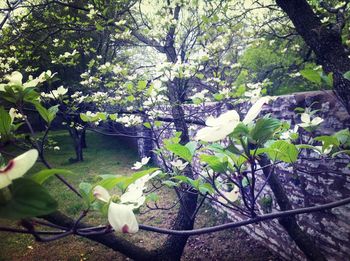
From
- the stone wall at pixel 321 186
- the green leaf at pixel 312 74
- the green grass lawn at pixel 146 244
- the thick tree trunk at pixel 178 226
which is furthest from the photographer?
the green grass lawn at pixel 146 244

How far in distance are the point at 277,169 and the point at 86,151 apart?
32.3 feet

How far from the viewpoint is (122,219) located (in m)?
0.58

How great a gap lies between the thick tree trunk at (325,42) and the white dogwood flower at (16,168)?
2003 millimetres

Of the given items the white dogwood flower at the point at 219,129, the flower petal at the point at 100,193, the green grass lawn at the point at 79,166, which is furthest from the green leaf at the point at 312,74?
the green grass lawn at the point at 79,166

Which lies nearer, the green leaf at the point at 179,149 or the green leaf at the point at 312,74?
the green leaf at the point at 179,149

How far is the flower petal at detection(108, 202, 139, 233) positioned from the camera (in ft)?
1.88

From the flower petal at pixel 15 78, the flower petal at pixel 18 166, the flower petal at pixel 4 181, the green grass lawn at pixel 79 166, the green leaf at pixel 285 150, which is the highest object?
the flower petal at pixel 15 78

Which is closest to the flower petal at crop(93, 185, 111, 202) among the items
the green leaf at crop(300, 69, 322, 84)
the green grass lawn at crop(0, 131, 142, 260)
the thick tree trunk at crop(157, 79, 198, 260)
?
the green leaf at crop(300, 69, 322, 84)

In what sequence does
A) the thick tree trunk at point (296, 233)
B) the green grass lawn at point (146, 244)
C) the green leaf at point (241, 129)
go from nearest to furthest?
the green leaf at point (241, 129) < the thick tree trunk at point (296, 233) < the green grass lawn at point (146, 244)

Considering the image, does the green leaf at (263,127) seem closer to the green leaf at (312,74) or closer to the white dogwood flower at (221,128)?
the white dogwood flower at (221,128)

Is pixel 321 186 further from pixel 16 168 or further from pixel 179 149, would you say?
pixel 16 168

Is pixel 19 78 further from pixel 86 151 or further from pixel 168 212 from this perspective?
pixel 86 151

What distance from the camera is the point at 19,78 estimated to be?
915 millimetres

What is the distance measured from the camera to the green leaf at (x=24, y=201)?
444 millimetres
